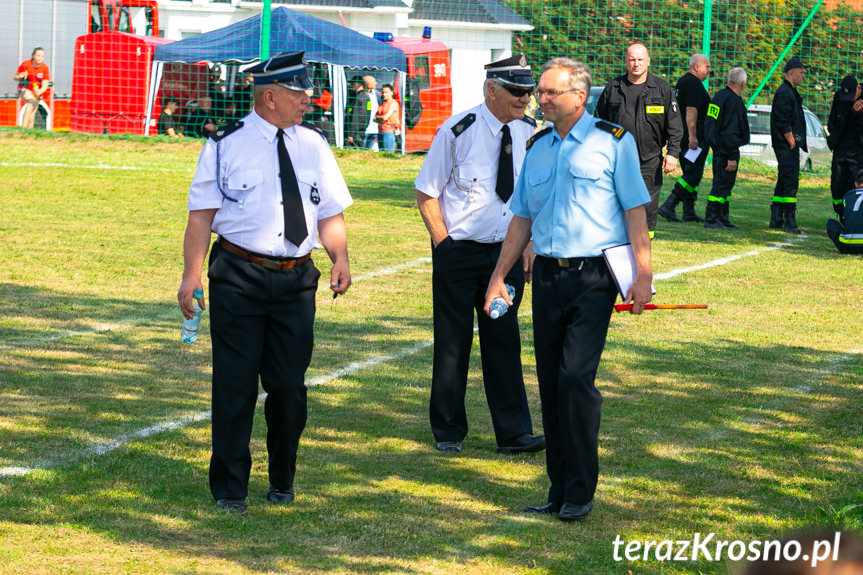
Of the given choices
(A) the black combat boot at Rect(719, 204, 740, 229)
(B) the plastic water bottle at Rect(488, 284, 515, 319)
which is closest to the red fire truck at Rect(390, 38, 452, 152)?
(A) the black combat boot at Rect(719, 204, 740, 229)

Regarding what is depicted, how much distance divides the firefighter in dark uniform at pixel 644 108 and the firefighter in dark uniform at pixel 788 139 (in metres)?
4.11

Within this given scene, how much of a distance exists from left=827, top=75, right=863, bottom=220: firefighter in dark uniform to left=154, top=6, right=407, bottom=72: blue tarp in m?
12.8

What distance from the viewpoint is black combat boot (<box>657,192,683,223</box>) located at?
53.8 feet

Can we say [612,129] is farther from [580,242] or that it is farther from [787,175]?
[787,175]

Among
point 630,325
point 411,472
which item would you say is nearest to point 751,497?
point 411,472

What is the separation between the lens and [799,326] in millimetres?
9594

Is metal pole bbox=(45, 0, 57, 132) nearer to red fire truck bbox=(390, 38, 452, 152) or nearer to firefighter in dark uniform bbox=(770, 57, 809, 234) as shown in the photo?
red fire truck bbox=(390, 38, 452, 152)

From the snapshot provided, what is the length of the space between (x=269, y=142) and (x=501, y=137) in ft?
4.99

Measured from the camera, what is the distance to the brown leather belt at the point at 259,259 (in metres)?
5.07

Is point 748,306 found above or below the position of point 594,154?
below

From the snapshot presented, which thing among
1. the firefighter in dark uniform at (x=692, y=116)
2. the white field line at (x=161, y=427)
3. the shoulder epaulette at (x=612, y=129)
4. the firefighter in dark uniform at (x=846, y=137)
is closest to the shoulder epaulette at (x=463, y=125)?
the shoulder epaulette at (x=612, y=129)

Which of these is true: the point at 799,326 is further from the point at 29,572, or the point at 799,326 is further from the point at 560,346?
the point at 29,572

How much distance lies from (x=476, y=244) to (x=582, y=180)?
1.23m

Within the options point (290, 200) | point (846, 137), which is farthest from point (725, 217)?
point (290, 200)
